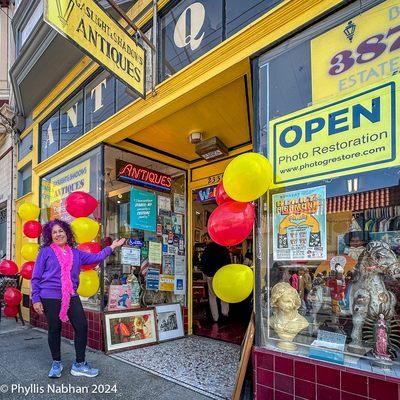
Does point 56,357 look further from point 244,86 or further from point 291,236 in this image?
point 244,86

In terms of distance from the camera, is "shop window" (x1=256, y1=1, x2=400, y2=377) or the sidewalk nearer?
"shop window" (x1=256, y1=1, x2=400, y2=377)

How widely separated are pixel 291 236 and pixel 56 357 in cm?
273

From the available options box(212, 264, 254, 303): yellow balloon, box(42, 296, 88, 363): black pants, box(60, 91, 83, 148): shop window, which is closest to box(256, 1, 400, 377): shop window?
box(212, 264, 254, 303): yellow balloon

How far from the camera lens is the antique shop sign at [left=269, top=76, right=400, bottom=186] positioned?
91.4 inches

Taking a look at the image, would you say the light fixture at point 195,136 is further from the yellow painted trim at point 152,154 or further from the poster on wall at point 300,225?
the poster on wall at point 300,225

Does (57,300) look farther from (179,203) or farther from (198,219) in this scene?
(198,219)

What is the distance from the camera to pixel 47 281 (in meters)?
3.64

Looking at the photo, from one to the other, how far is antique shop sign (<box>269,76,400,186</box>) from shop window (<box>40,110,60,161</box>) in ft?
16.2

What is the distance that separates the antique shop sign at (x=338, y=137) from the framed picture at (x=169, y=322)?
317cm

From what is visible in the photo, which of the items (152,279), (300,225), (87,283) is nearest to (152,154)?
(152,279)

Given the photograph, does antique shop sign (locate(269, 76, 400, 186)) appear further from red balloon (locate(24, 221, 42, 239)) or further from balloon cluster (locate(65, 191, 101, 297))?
red balloon (locate(24, 221, 42, 239))

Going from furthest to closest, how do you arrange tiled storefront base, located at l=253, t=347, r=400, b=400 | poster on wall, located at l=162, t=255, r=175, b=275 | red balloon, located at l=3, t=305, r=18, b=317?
red balloon, located at l=3, t=305, r=18, b=317 < poster on wall, located at l=162, t=255, r=175, b=275 < tiled storefront base, located at l=253, t=347, r=400, b=400

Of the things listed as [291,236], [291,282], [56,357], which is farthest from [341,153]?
[56,357]

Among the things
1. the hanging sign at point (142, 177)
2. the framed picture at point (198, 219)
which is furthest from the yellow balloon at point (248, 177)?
the framed picture at point (198, 219)
